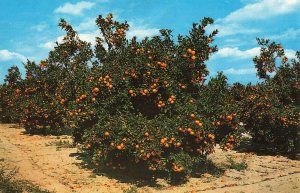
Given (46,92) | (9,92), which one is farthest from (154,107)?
(9,92)

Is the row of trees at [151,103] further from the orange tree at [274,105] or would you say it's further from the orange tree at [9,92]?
the orange tree at [9,92]

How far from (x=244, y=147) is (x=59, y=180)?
37.5ft

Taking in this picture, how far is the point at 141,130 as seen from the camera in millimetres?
10297

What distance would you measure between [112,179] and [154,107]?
2.71 meters

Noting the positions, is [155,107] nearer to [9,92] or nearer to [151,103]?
[151,103]

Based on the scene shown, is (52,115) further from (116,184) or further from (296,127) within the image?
(296,127)

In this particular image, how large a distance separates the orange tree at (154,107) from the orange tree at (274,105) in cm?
418

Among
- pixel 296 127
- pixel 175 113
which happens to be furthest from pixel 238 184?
pixel 296 127

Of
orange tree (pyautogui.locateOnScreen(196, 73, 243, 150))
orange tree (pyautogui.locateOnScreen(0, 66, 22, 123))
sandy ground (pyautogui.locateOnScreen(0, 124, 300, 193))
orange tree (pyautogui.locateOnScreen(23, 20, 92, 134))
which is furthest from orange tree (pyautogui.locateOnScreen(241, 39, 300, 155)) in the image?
orange tree (pyautogui.locateOnScreen(0, 66, 22, 123))

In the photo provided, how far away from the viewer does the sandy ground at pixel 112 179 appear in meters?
10.6

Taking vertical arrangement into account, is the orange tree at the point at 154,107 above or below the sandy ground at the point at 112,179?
above

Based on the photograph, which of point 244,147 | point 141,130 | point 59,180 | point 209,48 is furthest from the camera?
point 244,147

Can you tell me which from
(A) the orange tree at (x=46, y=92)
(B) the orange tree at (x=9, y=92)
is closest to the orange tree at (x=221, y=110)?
(A) the orange tree at (x=46, y=92)

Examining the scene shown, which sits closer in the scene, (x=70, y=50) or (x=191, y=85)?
(x=191, y=85)
